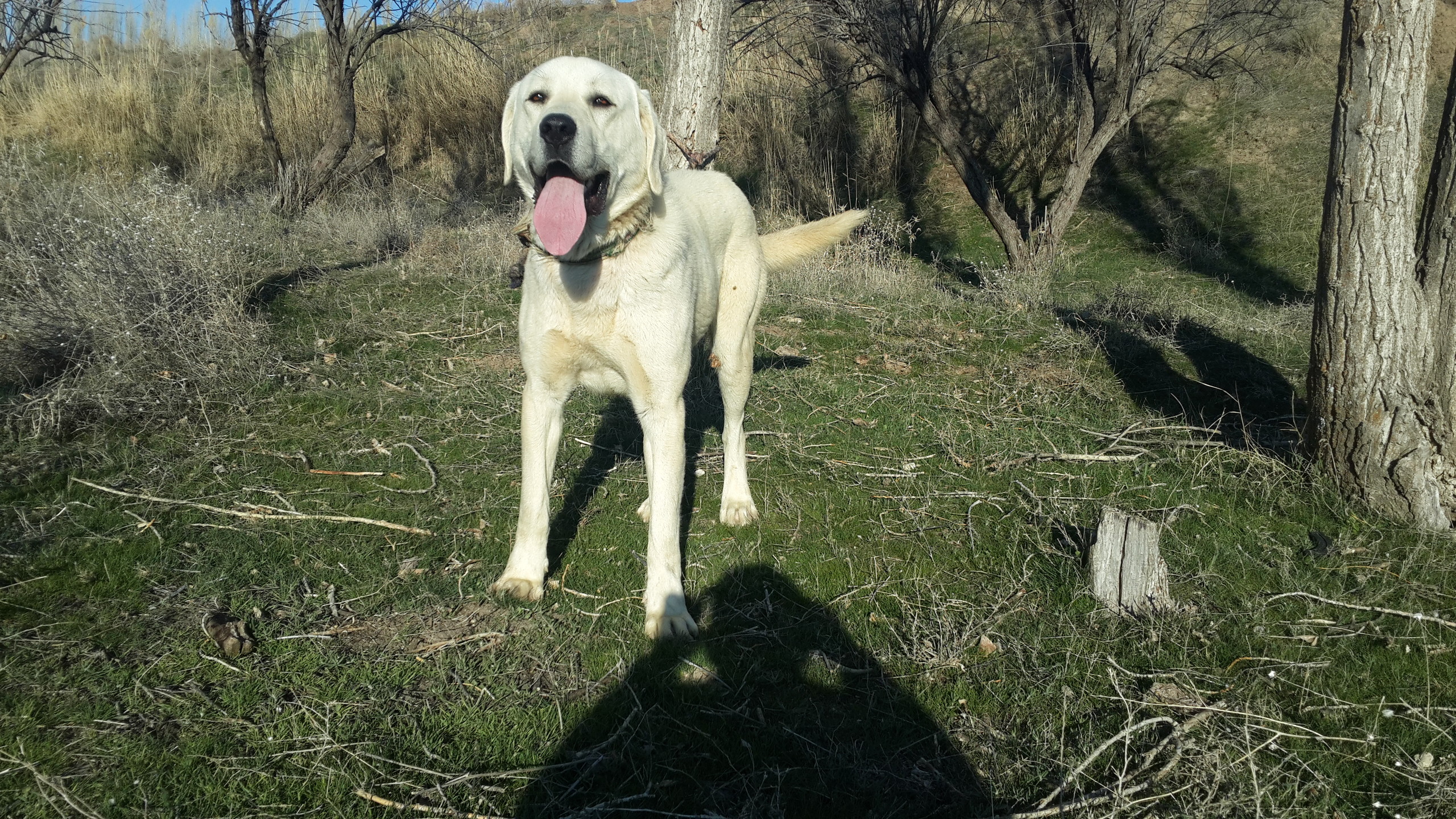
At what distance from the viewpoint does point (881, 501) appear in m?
4.06

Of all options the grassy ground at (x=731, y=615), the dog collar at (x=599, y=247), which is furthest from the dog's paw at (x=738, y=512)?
the dog collar at (x=599, y=247)

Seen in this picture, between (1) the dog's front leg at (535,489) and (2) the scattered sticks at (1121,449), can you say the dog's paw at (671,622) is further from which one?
(2) the scattered sticks at (1121,449)

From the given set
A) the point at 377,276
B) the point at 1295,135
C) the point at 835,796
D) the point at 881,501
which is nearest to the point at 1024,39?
the point at 1295,135

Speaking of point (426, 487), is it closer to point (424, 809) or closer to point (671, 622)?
point (671, 622)

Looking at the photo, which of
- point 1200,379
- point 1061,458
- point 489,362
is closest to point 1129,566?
point 1061,458

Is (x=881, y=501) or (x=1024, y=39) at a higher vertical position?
(x=1024, y=39)

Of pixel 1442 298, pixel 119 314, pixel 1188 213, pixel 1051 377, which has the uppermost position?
pixel 1188 213

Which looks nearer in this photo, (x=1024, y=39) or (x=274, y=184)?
(x=274, y=184)

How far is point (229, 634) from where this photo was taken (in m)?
2.66

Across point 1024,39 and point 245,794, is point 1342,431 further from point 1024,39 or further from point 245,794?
point 1024,39

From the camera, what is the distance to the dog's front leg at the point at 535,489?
117 inches

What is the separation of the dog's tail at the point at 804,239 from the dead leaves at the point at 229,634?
2834mm

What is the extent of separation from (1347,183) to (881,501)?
248cm

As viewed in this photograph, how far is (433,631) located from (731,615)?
104cm
